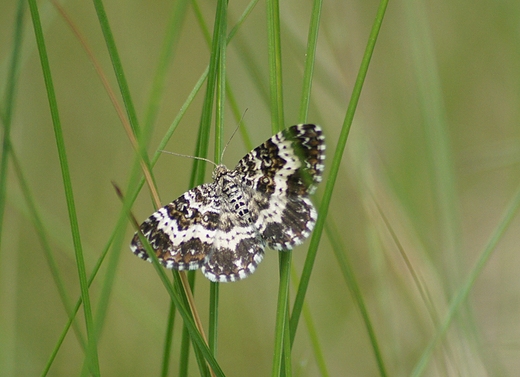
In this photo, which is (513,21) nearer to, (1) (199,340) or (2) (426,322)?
(2) (426,322)

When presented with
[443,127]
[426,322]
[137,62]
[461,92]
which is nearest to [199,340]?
[443,127]

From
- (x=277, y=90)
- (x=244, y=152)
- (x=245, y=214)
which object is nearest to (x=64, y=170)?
(x=277, y=90)

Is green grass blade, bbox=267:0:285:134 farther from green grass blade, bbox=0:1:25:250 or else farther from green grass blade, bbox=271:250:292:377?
green grass blade, bbox=0:1:25:250

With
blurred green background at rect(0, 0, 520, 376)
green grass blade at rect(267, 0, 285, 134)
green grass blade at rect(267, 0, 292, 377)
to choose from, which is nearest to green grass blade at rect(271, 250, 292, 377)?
green grass blade at rect(267, 0, 292, 377)

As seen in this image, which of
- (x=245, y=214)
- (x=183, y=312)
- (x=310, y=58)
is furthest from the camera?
(x=245, y=214)

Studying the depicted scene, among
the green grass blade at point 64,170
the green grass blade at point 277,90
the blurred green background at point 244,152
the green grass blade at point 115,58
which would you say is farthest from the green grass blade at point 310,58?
the blurred green background at point 244,152

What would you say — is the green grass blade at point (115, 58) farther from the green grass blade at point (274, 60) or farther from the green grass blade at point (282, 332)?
the green grass blade at point (282, 332)

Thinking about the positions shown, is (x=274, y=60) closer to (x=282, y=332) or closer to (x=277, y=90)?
(x=277, y=90)
